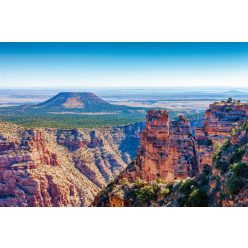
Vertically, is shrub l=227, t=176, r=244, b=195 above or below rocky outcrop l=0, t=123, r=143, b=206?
above

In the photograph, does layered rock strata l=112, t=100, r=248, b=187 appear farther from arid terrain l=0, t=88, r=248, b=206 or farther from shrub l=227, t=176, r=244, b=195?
shrub l=227, t=176, r=244, b=195

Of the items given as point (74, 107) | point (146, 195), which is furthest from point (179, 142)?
point (74, 107)

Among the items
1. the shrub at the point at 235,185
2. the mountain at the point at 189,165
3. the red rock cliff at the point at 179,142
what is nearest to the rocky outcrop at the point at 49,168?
the red rock cliff at the point at 179,142

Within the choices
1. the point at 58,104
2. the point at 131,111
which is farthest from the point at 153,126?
the point at 58,104

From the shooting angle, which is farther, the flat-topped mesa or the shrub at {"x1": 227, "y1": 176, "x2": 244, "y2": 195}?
the flat-topped mesa

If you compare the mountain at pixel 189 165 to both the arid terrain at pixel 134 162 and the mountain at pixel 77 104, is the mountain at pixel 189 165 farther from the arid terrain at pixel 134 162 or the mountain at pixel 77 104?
the mountain at pixel 77 104

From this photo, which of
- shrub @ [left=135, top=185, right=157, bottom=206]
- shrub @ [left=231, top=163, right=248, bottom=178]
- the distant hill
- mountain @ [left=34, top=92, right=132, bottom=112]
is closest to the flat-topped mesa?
shrub @ [left=135, top=185, right=157, bottom=206]

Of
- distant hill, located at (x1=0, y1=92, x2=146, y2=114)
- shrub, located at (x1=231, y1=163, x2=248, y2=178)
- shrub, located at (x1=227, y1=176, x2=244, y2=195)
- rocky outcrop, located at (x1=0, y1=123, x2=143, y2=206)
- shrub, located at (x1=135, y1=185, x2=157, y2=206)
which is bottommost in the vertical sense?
rocky outcrop, located at (x1=0, y1=123, x2=143, y2=206)

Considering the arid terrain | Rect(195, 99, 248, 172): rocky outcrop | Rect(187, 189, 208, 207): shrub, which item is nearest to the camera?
Rect(187, 189, 208, 207): shrub
